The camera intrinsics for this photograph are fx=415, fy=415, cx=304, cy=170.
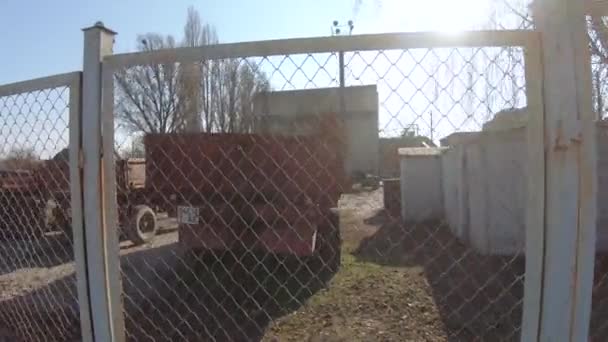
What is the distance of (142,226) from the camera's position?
8.84 m

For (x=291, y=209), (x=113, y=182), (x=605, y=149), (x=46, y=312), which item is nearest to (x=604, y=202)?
(x=605, y=149)

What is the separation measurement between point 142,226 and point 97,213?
782cm

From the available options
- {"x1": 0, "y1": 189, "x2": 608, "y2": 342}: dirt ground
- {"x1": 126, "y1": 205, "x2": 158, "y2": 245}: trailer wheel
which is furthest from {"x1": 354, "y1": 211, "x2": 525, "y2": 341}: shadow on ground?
{"x1": 126, "y1": 205, "x2": 158, "y2": 245}: trailer wheel

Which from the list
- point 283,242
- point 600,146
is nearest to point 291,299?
point 283,242

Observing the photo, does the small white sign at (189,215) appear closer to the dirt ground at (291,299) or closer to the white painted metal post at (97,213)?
the dirt ground at (291,299)

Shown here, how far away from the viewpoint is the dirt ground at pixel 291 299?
371 centimetres

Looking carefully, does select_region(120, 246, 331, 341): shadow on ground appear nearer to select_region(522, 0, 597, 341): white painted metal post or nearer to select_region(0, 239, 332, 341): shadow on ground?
select_region(0, 239, 332, 341): shadow on ground

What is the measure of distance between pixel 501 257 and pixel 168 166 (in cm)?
495

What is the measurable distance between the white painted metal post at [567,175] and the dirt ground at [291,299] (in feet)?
6.27

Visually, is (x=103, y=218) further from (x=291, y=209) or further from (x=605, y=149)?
(x=605, y=149)

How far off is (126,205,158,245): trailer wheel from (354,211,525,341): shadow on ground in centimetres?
444

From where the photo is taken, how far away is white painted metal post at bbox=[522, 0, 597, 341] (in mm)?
1236

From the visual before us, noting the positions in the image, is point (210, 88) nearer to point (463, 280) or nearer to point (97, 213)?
point (97, 213)

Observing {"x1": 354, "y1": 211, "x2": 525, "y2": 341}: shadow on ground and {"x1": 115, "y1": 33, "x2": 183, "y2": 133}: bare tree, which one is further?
{"x1": 354, "y1": 211, "x2": 525, "y2": 341}: shadow on ground
